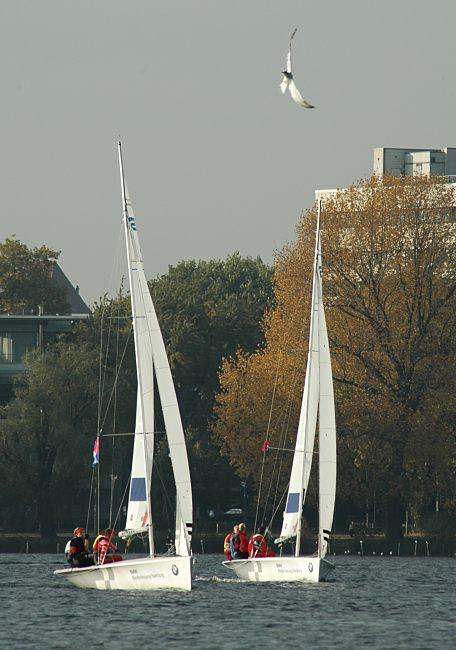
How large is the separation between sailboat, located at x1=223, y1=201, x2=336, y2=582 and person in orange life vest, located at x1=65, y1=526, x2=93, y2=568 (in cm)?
609

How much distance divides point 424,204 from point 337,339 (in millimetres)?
8328

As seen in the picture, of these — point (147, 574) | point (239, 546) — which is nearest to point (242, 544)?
point (239, 546)

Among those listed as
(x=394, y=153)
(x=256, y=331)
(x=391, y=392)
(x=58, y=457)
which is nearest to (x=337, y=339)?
(x=391, y=392)

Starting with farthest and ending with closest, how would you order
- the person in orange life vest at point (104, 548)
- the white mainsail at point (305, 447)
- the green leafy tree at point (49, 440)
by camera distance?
the green leafy tree at point (49, 440) < the white mainsail at point (305, 447) < the person in orange life vest at point (104, 548)

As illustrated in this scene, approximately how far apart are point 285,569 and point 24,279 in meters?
86.6

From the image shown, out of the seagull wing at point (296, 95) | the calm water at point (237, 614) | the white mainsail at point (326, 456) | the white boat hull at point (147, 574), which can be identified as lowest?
the calm water at point (237, 614)

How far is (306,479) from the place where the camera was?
2576 inches

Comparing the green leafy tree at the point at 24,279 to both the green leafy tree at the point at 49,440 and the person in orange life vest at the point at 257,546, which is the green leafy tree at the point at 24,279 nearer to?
the green leafy tree at the point at 49,440

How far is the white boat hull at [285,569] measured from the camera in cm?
6094

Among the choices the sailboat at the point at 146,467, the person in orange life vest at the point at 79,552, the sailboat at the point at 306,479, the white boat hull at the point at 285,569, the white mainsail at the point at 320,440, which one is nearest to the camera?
the sailboat at the point at 146,467

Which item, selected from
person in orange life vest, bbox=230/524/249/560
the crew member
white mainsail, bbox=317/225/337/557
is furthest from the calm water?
white mainsail, bbox=317/225/337/557

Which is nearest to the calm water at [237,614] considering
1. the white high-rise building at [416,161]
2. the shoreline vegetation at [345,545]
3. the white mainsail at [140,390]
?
the white mainsail at [140,390]

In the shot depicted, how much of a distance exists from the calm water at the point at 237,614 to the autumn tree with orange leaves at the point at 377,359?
1678 centimetres

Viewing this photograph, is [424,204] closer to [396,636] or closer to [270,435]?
[270,435]
